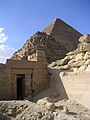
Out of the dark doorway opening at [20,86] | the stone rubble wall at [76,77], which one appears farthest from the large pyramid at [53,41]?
the dark doorway opening at [20,86]

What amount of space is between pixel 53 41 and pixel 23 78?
32.7 meters

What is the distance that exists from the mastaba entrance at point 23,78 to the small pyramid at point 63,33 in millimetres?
36858

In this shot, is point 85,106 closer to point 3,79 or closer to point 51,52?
point 3,79

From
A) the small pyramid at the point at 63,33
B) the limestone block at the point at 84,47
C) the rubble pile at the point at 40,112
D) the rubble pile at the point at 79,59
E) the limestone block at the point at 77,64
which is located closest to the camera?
the rubble pile at the point at 40,112

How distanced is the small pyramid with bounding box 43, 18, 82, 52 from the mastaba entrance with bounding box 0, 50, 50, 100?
36.9 meters

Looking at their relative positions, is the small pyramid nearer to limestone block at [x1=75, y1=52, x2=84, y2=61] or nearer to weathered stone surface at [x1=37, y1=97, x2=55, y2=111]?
limestone block at [x1=75, y1=52, x2=84, y2=61]

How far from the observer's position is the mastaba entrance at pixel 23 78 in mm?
16203

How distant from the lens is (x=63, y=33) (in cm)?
5884

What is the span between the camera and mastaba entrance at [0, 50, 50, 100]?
16203 millimetres

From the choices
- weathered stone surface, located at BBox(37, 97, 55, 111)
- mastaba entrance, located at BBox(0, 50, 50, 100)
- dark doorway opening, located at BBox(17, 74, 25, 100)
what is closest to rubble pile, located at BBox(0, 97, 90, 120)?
weathered stone surface, located at BBox(37, 97, 55, 111)

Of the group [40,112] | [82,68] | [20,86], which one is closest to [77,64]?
[82,68]

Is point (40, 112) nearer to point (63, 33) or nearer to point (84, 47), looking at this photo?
point (84, 47)

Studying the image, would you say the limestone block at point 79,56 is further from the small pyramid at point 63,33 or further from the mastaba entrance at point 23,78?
the small pyramid at point 63,33

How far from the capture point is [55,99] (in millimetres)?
15312
